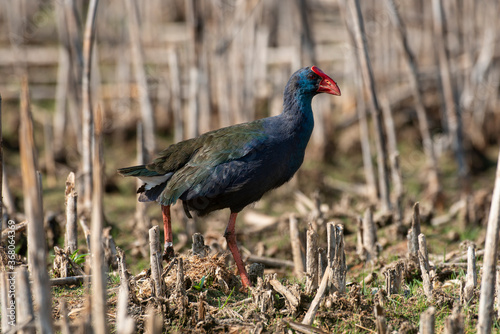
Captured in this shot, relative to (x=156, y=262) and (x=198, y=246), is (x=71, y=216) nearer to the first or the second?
(x=198, y=246)

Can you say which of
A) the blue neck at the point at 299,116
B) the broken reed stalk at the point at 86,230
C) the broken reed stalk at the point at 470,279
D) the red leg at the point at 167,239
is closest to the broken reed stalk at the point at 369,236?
the blue neck at the point at 299,116

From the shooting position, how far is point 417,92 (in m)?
5.97

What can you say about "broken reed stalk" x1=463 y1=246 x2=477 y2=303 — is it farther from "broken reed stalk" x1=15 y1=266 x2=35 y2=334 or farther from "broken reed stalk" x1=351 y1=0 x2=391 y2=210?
"broken reed stalk" x1=15 y1=266 x2=35 y2=334

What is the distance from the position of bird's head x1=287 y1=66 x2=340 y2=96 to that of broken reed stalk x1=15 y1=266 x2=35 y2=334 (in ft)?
7.39

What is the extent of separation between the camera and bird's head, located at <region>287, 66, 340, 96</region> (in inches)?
160

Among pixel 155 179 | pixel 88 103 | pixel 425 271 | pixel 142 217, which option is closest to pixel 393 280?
pixel 425 271

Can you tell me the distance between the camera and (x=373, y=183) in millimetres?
6375

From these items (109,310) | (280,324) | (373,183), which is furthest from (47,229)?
(373,183)

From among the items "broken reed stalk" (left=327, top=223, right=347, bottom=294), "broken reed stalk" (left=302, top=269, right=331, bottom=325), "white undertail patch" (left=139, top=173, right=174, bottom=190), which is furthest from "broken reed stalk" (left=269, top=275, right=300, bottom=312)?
"white undertail patch" (left=139, top=173, right=174, bottom=190)

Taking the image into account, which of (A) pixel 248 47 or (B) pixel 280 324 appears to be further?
(A) pixel 248 47

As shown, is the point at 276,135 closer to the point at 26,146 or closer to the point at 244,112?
the point at 26,146

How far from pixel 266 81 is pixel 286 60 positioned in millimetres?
491

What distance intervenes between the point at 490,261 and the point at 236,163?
1681mm

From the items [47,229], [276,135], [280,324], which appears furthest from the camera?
[47,229]
